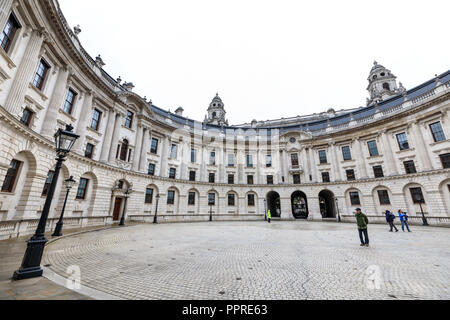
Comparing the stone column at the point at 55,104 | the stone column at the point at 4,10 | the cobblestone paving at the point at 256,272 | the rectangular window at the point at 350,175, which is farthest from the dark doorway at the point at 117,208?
the rectangular window at the point at 350,175

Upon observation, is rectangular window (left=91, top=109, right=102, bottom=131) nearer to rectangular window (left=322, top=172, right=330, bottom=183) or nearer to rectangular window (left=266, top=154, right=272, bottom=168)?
rectangular window (left=266, top=154, right=272, bottom=168)

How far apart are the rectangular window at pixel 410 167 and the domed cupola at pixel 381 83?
22.3 meters

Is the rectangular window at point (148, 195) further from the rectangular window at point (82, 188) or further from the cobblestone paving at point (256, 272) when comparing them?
the cobblestone paving at point (256, 272)

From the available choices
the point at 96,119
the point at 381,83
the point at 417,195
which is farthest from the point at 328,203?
the point at 96,119

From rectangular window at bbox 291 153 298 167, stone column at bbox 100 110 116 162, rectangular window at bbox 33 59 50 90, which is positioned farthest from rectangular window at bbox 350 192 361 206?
rectangular window at bbox 33 59 50 90

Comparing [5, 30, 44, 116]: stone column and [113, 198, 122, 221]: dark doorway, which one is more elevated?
[5, 30, 44, 116]: stone column

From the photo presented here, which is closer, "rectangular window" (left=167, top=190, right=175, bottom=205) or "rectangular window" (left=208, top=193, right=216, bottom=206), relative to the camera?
"rectangular window" (left=167, top=190, right=175, bottom=205)

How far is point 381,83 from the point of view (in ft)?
139

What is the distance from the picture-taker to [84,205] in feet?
58.2

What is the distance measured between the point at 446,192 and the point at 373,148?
9.43 meters

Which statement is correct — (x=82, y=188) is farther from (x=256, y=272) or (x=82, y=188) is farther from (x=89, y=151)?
(x=256, y=272)

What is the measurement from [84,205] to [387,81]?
60774mm

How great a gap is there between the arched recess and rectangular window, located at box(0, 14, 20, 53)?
4059cm

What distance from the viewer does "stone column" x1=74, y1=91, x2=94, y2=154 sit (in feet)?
57.1
